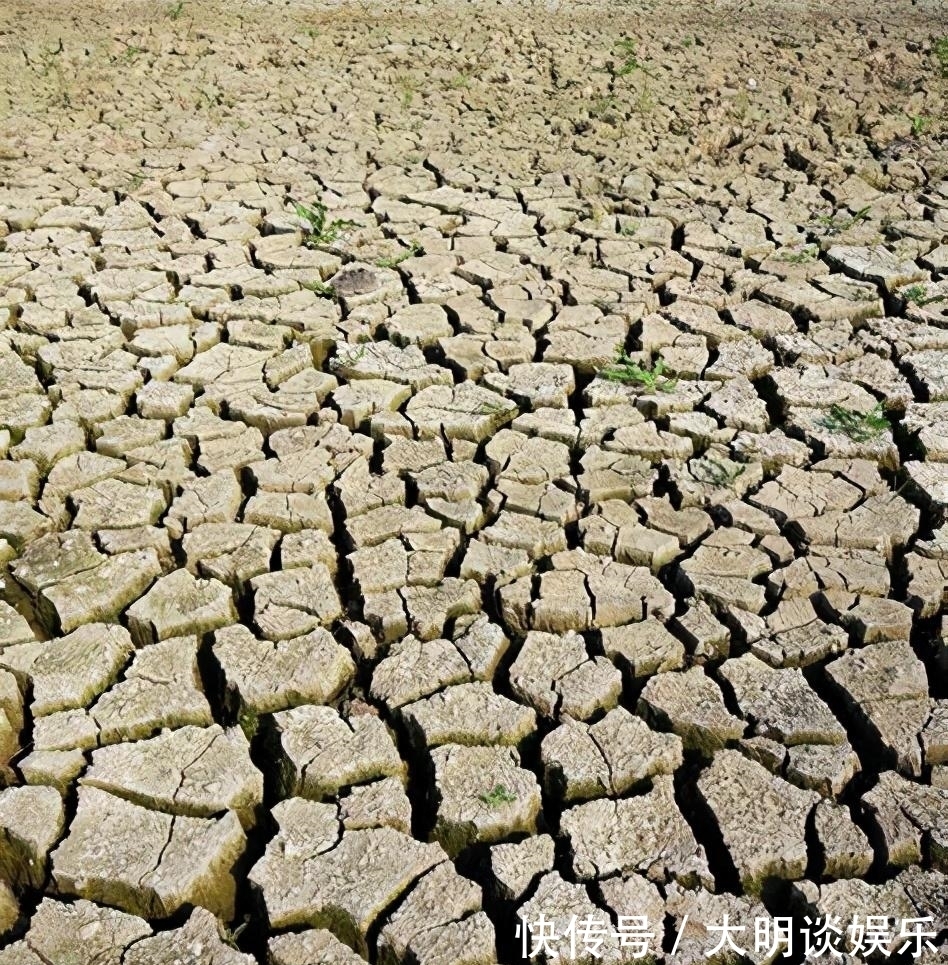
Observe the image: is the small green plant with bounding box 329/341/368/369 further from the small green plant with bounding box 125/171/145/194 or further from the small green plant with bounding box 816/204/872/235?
the small green plant with bounding box 816/204/872/235

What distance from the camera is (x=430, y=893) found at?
73.4 inches

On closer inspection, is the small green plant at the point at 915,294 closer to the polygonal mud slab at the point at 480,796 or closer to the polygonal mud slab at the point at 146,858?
the polygonal mud slab at the point at 480,796

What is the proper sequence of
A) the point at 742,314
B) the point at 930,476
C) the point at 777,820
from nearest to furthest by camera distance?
1. the point at 777,820
2. the point at 930,476
3. the point at 742,314

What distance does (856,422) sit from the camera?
3.18 meters

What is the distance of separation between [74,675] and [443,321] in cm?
188

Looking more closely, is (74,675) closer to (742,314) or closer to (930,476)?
(930,476)

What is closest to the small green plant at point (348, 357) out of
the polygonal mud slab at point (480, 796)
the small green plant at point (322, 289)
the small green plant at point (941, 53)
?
the small green plant at point (322, 289)

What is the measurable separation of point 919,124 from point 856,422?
2.93 m

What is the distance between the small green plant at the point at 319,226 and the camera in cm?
425

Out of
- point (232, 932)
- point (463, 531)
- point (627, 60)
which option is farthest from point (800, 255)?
point (232, 932)

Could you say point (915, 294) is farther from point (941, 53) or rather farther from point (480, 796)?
point (941, 53)

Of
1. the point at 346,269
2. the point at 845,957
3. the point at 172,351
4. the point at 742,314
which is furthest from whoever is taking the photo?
the point at 346,269

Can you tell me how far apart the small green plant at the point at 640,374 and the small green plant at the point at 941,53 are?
3.80 metres

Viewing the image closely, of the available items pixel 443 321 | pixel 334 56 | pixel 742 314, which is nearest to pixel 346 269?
pixel 443 321
